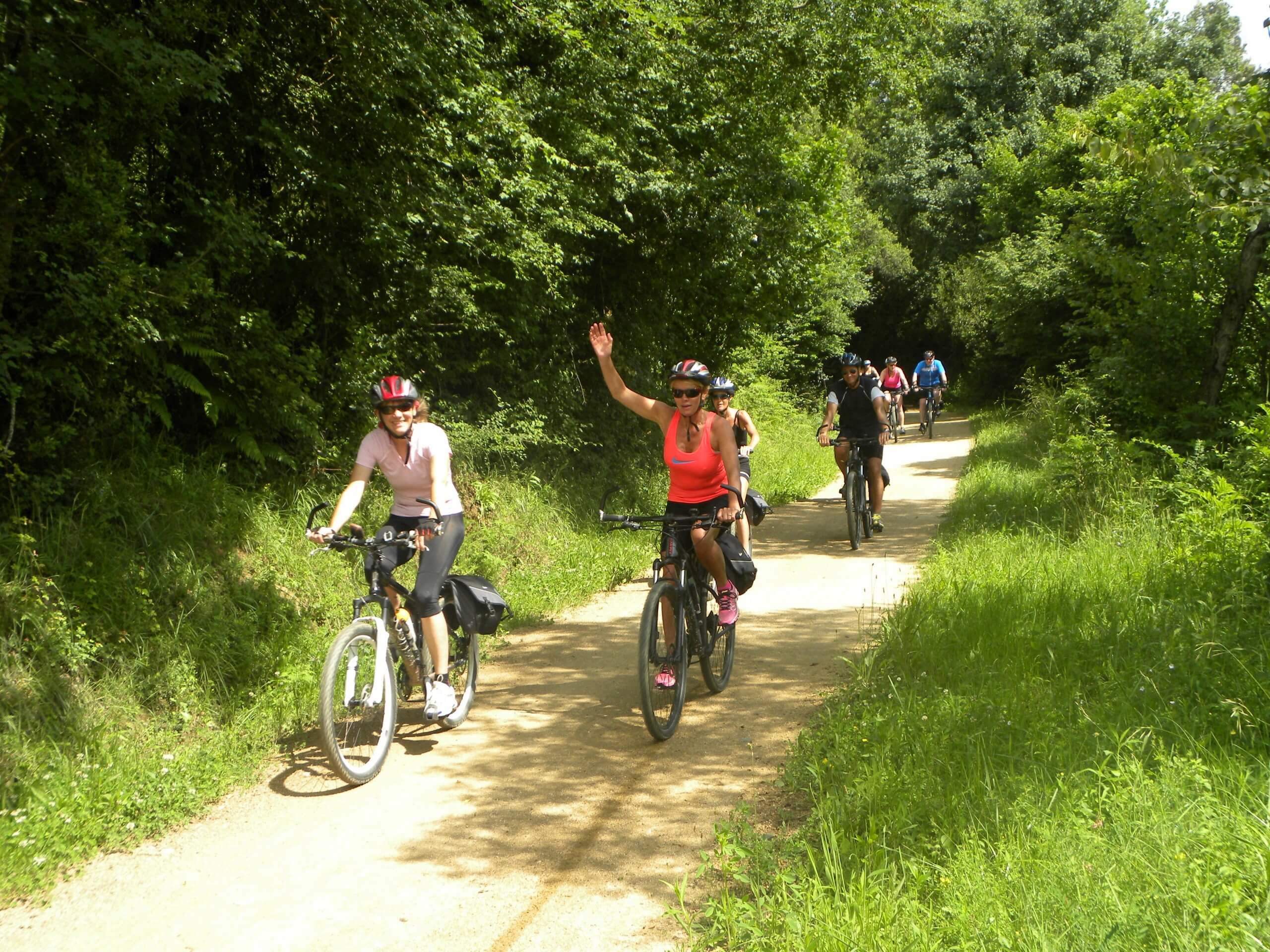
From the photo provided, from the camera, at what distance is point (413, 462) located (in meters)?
6.38

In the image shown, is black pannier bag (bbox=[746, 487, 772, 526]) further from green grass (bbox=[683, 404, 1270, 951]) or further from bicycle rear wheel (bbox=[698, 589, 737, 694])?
bicycle rear wheel (bbox=[698, 589, 737, 694])

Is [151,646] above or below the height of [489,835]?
above

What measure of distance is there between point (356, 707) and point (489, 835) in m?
1.23

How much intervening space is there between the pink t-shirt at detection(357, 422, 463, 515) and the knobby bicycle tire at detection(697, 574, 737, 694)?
1723mm

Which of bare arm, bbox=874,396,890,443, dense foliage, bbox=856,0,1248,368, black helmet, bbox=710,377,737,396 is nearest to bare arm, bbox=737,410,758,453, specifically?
black helmet, bbox=710,377,737,396

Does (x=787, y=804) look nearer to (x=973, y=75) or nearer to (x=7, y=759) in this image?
(x=7, y=759)

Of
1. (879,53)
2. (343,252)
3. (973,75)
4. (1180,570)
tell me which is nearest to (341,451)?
(343,252)

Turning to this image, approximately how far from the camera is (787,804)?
514 cm

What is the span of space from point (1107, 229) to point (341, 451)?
40.3ft

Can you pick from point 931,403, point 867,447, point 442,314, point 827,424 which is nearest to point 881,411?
point 867,447

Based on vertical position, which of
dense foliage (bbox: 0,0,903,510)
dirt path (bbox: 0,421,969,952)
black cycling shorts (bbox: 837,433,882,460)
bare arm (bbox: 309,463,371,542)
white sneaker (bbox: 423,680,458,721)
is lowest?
dirt path (bbox: 0,421,969,952)

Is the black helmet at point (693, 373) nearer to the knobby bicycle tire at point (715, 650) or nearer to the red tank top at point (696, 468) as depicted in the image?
the red tank top at point (696, 468)

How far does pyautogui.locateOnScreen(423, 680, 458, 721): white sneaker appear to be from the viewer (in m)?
6.32

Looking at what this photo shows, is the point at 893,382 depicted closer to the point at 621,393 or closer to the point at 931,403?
the point at 931,403
